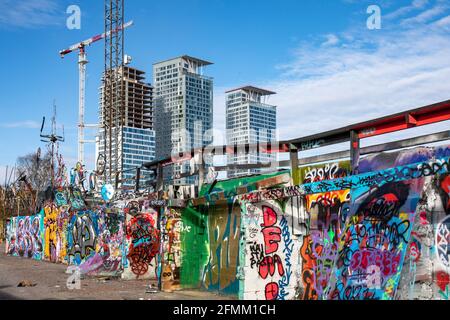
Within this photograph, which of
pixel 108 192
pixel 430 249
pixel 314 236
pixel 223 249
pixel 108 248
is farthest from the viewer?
pixel 108 192

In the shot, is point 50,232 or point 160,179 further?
point 50,232

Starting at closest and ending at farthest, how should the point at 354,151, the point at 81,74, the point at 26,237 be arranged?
the point at 354,151 < the point at 26,237 < the point at 81,74

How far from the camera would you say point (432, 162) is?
342 inches

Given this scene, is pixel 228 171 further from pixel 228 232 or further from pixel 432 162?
pixel 432 162

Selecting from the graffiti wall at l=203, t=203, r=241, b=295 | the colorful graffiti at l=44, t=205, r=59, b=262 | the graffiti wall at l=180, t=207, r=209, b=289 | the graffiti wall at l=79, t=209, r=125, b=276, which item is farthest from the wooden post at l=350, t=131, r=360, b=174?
the colorful graffiti at l=44, t=205, r=59, b=262

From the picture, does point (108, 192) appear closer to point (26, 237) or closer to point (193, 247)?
point (193, 247)

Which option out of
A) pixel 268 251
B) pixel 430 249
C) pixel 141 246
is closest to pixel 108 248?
pixel 141 246

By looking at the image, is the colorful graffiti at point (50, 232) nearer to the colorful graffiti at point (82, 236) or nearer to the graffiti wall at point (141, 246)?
the colorful graffiti at point (82, 236)

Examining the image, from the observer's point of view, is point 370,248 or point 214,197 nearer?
point 370,248

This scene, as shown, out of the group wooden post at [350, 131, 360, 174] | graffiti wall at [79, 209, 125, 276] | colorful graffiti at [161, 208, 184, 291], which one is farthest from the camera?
graffiti wall at [79, 209, 125, 276]

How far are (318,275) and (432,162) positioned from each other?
4.33m

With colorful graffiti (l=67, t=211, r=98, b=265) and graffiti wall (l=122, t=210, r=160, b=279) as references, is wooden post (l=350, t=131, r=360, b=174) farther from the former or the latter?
colorful graffiti (l=67, t=211, r=98, b=265)

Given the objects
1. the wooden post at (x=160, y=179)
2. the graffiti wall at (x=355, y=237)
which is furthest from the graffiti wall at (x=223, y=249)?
the wooden post at (x=160, y=179)
